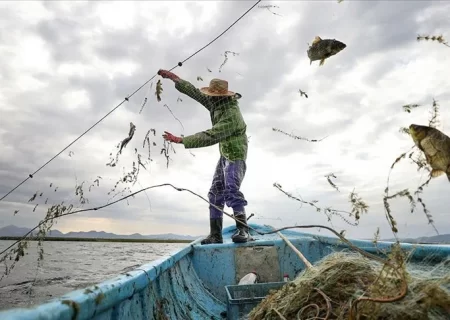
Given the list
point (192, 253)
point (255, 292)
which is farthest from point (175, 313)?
point (192, 253)

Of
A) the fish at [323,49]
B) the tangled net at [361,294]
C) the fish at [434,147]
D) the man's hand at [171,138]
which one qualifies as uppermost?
the fish at [323,49]

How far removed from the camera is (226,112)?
18.3 feet

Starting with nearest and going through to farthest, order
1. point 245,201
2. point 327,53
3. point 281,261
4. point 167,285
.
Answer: point 167,285, point 327,53, point 281,261, point 245,201

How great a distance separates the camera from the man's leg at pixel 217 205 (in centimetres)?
570

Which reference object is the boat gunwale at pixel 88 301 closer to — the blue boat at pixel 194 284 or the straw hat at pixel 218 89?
the blue boat at pixel 194 284

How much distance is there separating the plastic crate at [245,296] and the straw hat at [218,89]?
351cm

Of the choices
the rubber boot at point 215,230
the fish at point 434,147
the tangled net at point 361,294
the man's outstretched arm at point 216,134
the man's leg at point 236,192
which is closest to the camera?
the tangled net at point 361,294

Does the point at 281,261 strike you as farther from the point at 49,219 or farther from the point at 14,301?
the point at 14,301

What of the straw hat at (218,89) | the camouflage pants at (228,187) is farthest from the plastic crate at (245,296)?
the straw hat at (218,89)

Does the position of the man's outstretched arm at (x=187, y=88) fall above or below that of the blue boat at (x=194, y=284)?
above

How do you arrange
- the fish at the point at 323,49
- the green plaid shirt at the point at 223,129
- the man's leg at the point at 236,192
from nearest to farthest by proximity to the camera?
the fish at the point at 323,49 → the green plaid shirt at the point at 223,129 → the man's leg at the point at 236,192

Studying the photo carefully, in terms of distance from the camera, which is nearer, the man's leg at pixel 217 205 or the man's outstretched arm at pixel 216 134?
the man's outstretched arm at pixel 216 134

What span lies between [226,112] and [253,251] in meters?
2.36

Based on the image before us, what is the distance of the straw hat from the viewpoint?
225 inches
